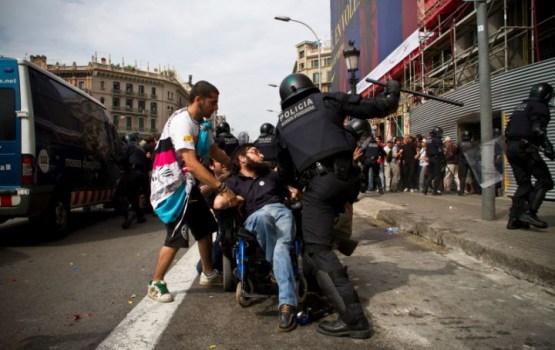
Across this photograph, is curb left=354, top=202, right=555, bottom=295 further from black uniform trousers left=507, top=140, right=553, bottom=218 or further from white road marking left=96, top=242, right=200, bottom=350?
white road marking left=96, top=242, right=200, bottom=350

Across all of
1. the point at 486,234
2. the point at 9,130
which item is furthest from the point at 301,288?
the point at 9,130

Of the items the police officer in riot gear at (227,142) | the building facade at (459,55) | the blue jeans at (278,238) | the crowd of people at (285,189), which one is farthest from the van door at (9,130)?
the building facade at (459,55)

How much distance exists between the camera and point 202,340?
2326 millimetres

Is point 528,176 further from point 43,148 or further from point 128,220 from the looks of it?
point 43,148

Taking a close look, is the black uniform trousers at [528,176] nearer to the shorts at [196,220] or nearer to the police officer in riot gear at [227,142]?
the shorts at [196,220]

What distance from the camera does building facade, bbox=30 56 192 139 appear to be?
72.2m

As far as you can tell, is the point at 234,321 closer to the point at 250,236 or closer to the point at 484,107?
the point at 250,236

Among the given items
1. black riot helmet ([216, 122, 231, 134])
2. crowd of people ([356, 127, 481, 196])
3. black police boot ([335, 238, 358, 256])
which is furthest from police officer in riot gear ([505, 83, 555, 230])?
black riot helmet ([216, 122, 231, 134])

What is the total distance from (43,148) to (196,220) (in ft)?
11.6

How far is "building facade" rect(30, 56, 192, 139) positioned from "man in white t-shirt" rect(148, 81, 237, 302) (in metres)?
70.2

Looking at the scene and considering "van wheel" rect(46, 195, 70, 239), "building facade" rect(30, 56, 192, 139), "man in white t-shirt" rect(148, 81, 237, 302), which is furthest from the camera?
"building facade" rect(30, 56, 192, 139)

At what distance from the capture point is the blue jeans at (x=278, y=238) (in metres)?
2.58

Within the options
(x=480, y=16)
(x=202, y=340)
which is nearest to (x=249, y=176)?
(x=202, y=340)

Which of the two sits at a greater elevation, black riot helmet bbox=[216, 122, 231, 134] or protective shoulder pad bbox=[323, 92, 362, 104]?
black riot helmet bbox=[216, 122, 231, 134]
